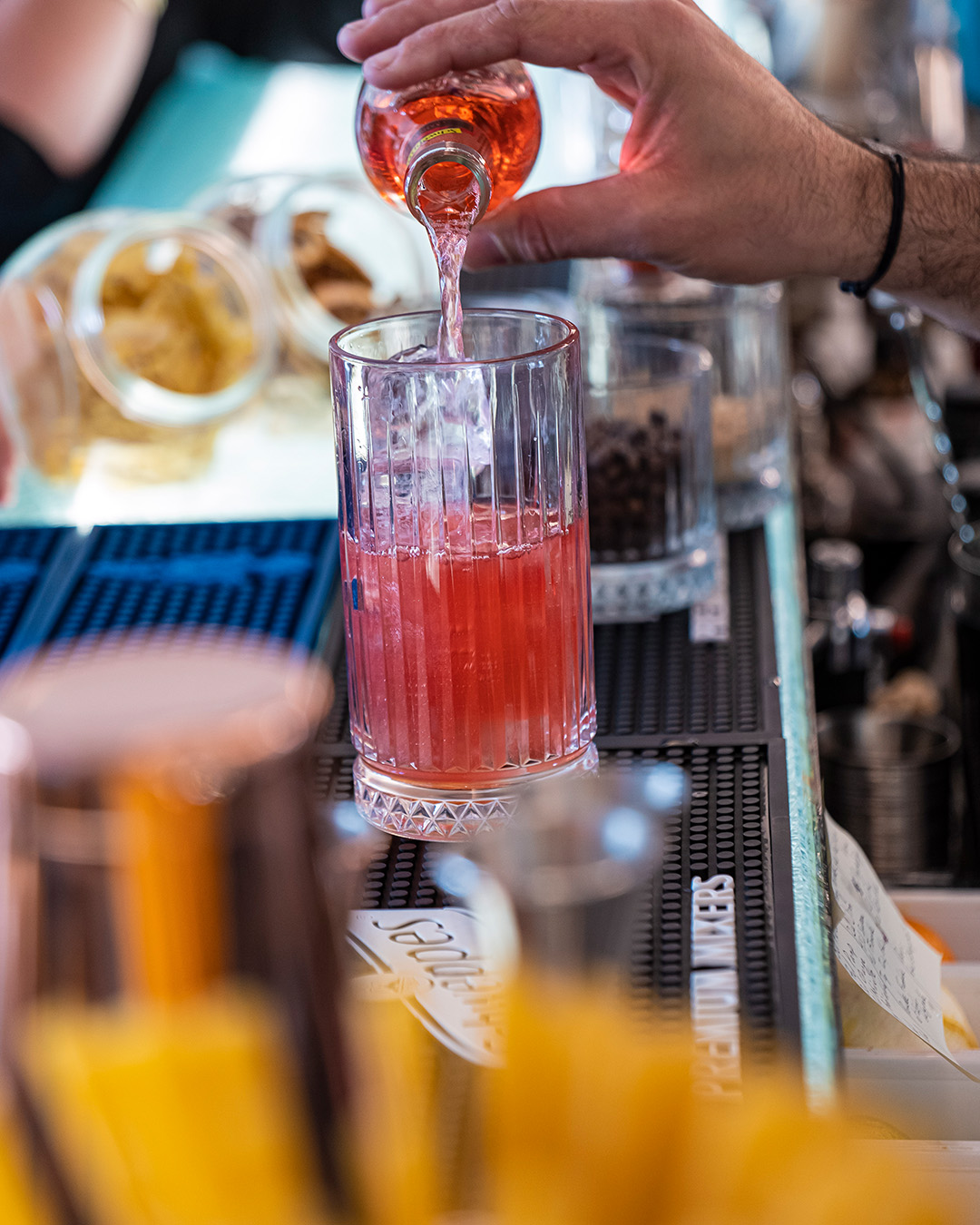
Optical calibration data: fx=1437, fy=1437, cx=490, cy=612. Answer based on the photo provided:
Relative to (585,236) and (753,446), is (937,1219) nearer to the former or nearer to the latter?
(585,236)

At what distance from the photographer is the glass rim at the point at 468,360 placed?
2.29ft

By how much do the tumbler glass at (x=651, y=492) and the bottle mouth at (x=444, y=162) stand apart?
280 millimetres

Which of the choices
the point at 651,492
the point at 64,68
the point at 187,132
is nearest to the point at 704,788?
the point at 651,492

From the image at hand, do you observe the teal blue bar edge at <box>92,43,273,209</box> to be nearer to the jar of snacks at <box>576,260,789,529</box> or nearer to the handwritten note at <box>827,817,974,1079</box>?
the jar of snacks at <box>576,260,789,529</box>

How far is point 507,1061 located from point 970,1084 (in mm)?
443

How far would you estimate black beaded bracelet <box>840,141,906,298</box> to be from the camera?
1097 millimetres

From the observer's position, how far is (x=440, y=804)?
0.77m

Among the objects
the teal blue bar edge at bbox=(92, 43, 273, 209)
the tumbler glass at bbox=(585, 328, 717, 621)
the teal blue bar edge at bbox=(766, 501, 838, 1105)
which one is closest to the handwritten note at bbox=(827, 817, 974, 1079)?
the teal blue bar edge at bbox=(766, 501, 838, 1105)

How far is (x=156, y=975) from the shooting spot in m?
0.32

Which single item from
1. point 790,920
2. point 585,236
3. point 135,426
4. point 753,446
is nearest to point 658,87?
point 585,236

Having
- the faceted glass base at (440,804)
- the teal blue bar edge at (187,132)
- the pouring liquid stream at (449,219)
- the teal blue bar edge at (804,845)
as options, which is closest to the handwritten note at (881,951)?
the teal blue bar edge at (804,845)

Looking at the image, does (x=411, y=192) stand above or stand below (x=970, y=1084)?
above

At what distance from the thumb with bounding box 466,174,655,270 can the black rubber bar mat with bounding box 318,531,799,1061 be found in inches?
10.8

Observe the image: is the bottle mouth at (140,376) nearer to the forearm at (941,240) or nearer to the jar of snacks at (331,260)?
the jar of snacks at (331,260)
